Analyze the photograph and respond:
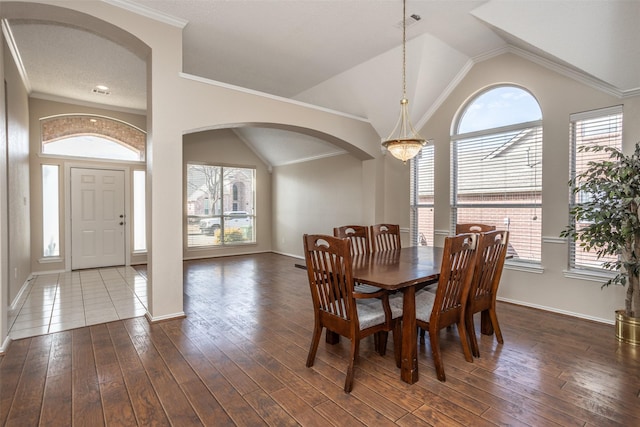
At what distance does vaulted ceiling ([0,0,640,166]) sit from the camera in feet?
10.0

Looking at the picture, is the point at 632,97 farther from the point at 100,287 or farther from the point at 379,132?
the point at 100,287

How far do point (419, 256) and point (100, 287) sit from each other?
453 cm

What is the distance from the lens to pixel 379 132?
5273mm

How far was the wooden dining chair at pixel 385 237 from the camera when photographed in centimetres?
365

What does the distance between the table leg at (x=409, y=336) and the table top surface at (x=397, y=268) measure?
12 cm

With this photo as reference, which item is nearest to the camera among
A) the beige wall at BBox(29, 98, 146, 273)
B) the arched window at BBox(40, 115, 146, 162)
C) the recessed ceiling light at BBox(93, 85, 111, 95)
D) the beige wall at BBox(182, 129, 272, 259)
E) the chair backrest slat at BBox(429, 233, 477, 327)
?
the chair backrest slat at BBox(429, 233, 477, 327)

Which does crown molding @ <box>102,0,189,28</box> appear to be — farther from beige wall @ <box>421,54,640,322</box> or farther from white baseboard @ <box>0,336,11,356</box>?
beige wall @ <box>421,54,640,322</box>

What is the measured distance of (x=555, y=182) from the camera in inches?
143

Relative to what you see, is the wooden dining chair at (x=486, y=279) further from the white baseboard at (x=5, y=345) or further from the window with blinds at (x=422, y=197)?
the white baseboard at (x=5, y=345)

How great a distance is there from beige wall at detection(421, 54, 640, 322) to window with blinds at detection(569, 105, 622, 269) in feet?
0.19

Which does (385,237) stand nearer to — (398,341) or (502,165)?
(398,341)

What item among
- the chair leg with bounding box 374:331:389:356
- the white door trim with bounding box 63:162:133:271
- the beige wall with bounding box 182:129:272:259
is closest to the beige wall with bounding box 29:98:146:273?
the white door trim with bounding box 63:162:133:271

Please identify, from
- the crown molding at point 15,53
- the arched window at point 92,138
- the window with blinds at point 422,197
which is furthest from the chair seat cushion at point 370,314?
the arched window at point 92,138

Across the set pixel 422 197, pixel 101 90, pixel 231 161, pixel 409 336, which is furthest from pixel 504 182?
pixel 101 90
